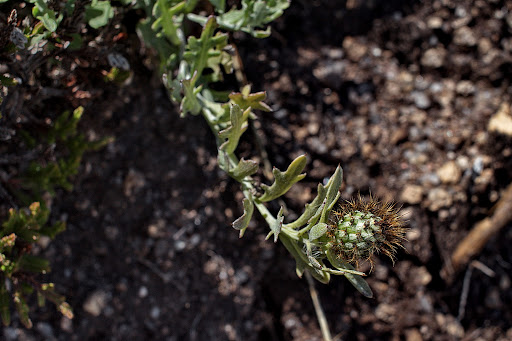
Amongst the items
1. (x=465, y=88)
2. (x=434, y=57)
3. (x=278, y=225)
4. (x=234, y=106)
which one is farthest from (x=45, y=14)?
(x=465, y=88)

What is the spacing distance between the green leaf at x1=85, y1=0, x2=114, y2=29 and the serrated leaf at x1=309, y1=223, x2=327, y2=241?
3.88 ft

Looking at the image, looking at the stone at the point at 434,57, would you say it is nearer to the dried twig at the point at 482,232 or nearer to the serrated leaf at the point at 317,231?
the dried twig at the point at 482,232

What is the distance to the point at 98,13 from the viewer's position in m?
1.97

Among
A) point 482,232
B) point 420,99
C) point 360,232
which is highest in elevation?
point 360,232

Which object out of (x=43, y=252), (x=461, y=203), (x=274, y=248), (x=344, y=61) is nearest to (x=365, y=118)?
(x=344, y=61)

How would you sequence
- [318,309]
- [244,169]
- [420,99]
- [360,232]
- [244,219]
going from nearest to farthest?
[360,232] → [244,219] → [244,169] → [318,309] → [420,99]

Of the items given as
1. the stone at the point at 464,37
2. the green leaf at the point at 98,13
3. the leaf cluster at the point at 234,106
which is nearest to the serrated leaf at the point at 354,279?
the leaf cluster at the point at 234,106

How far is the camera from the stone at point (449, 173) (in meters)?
2.74

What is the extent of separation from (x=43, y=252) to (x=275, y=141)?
1389mm

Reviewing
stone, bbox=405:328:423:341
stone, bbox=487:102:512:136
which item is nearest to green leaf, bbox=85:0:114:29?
stone, bbox=487:102:512:136

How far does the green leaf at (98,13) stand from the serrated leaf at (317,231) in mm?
1181

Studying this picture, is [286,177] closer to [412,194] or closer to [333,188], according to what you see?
[333,188]

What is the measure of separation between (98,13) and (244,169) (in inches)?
34.9

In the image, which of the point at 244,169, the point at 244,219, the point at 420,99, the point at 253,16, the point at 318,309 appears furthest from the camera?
the point at 420,99
